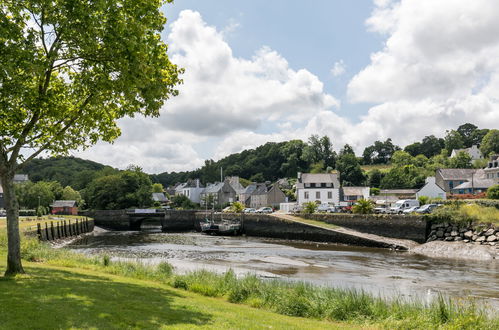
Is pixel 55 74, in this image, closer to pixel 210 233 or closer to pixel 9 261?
pixel 9 261

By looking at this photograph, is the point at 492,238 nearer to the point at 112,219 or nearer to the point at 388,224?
the point at 388,224

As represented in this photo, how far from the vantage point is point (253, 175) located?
17538 centimetres

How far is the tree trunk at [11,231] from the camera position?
15.2 meters

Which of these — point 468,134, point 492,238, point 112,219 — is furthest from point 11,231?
point 468,134

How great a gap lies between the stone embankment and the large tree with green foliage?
36.7 meters

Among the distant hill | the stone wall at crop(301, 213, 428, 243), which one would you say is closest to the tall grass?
the stone wall at crop(301, 213, 428, 243)

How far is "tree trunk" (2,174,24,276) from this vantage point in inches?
599

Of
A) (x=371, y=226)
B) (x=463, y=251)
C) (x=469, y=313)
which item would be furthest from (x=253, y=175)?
(x=469, y=313)

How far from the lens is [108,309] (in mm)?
11016

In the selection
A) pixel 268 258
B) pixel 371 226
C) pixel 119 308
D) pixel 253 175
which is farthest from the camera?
pixel 253 175

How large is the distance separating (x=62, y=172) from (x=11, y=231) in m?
161

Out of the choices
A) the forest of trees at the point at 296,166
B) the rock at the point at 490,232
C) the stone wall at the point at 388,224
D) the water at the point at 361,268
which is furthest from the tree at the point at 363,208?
the forest of trees at the point at 296,166

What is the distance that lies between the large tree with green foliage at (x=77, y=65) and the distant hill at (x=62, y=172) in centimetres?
12873

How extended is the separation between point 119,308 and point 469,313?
403 inches
